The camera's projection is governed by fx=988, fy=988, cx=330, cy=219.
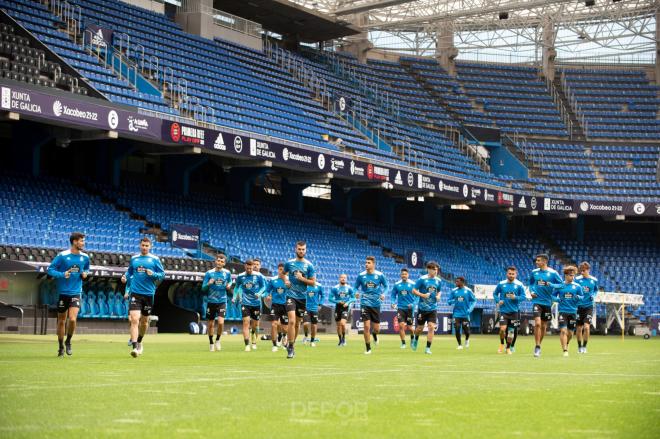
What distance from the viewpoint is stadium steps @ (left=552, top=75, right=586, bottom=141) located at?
7031cm

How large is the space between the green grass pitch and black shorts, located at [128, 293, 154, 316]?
6.14 feet

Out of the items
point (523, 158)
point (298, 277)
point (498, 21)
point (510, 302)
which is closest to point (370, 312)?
point (510, 302)

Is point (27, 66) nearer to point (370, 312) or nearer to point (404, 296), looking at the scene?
point (404, 296)

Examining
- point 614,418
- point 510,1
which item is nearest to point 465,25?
point 510,1

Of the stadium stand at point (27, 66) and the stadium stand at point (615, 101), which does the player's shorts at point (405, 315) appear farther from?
the stadium stand at point (615, 101)

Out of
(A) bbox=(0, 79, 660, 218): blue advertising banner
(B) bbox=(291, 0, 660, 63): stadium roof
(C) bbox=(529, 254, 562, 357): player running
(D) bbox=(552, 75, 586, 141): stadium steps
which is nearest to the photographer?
(C) bbox=(529, 254, 562, 357): player running

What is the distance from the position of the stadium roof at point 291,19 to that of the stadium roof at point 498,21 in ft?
3.44

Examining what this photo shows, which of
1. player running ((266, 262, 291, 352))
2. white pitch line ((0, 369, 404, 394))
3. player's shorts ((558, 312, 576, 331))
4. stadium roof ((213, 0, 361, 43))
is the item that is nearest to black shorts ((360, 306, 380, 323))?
player running ((266, 262, 291, 352))

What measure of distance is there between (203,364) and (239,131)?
27.4 meters

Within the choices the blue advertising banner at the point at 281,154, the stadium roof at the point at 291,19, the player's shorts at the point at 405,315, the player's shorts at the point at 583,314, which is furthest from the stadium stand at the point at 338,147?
the player's shorts at the point at 583,314

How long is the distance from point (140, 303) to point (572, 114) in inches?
2243

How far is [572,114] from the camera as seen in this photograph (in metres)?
71.8

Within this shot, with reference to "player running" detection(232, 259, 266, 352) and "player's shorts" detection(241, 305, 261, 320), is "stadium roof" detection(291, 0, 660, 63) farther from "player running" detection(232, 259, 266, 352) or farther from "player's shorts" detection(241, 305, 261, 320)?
"player's shorts" detection(241, 305, 261, 320)

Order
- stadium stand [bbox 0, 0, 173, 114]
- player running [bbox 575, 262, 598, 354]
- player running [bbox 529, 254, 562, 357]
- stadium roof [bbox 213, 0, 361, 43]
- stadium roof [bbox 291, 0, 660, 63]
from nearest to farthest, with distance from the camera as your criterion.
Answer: player running [bbox 529, 254, 562, 357] → player running [bbox 575, 262, 598, 354] → stadium stand [bbox 0, 0, 173, 114] → stadium roof [bbox 213, 0, 361, 43] → stadium roof [bbox 291, 0, 660, 63]
